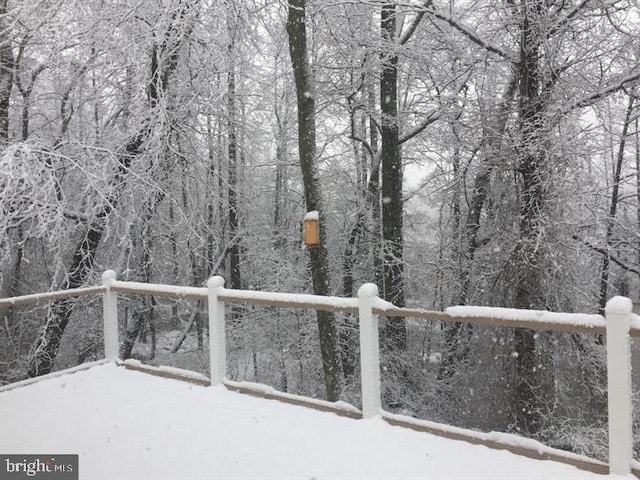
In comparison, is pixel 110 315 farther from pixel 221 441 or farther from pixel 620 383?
pixel 620 383

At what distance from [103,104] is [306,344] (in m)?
7.73

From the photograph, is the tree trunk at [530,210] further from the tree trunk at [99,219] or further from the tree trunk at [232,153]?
the tree trunk at [99,219]

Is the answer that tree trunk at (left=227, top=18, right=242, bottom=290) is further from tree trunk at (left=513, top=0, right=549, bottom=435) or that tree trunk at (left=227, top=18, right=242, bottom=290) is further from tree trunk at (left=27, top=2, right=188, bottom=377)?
tree trunk at (left=513, top=0, right=549, bottom=435)

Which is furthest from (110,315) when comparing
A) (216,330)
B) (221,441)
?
(221,441)

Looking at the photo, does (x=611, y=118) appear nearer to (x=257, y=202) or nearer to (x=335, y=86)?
(x=335, y=86)

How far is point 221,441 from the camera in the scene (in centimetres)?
426

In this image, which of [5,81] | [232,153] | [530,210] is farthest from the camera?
[232,153]

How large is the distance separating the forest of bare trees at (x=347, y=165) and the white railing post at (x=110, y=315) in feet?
4.56

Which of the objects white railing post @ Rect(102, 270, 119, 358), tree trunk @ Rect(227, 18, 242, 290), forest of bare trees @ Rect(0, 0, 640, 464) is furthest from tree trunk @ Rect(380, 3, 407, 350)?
white railing post @ Rect(102, 270, 119, 358)

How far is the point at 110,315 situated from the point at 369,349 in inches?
150

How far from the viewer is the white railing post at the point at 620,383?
3400mm

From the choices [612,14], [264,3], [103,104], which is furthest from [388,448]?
[103,104]

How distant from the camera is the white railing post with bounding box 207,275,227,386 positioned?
551 centimetres

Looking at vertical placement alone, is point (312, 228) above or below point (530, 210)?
below
